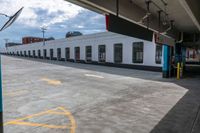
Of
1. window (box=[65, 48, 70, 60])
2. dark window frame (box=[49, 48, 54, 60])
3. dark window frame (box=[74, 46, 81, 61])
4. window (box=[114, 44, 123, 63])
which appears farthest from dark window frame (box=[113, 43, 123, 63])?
dark window frame (box=[49, 48, 54, 60])

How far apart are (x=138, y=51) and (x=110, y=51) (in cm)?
473

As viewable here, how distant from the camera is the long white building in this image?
18.8 metres

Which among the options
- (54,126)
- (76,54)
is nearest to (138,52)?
(76,54)

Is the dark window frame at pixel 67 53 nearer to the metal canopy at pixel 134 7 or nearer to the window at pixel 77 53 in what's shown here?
the window at pixel 77 53

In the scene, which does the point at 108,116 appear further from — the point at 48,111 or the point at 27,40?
the point at 27,40

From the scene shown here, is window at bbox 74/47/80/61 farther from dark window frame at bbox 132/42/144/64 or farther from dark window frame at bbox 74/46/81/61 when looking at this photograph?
dark window frame at bbox 132/42/144/64

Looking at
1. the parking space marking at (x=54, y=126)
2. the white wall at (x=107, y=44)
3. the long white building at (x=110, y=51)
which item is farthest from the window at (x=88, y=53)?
the parking space marking at (x=54, y=126)

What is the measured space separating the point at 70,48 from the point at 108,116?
27958 millimetres

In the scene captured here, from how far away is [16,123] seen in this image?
4.59 m

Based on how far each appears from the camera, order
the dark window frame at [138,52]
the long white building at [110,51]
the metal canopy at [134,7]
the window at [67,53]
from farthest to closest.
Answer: the window at [67,53] → the dark window frame at [138,52] → the long white building at [110,51] → the metal canopy at [134,7]

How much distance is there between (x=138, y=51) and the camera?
20.0 meters

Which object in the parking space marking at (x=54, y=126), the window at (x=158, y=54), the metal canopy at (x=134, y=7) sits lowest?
the parking space marking at (x=54, y=126)

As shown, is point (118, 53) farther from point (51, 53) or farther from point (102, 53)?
point (51, 53)

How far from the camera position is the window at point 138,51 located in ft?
64.5
